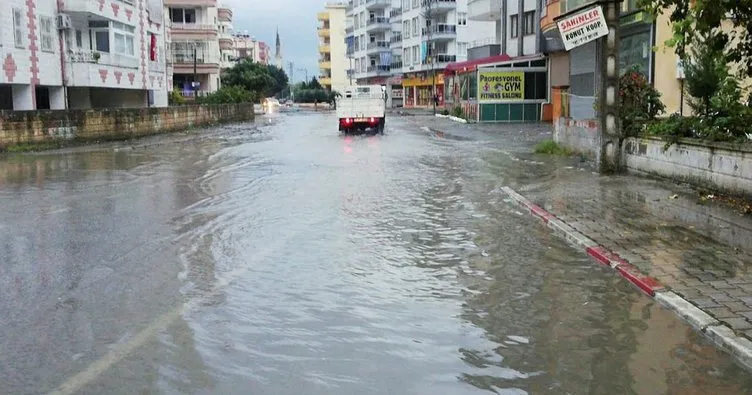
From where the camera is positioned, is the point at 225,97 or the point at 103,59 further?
the point at 225,97

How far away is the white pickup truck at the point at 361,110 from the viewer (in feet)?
121

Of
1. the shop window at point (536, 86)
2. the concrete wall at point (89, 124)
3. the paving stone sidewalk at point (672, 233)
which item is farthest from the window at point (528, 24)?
the paving stone sidewalk at point (672, 233)

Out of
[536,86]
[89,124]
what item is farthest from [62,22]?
[536,86]

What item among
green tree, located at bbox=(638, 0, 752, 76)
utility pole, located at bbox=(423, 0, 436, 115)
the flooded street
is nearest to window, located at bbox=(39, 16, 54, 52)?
the flooded street

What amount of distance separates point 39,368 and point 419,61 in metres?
83.0

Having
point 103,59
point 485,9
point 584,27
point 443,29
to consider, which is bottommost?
point 584,27

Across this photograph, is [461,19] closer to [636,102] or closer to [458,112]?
[458,112]

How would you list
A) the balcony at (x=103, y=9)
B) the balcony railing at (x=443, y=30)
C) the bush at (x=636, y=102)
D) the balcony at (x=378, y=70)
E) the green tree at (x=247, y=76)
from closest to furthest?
the bush at (x=636, y=102)
the balcony at (x=103, y=9)
the balcony railing at (x=443, y=30)
the green tree at (x=247, y=76)
the balcony at (x=378, y=70)

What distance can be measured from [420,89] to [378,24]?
1688cm

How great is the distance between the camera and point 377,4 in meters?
102

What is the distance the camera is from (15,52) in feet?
94.8

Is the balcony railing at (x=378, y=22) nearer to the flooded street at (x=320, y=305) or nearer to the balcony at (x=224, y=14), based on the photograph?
the balcony at (x=224, y=14)

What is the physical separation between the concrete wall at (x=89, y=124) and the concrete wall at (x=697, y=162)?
20.8m

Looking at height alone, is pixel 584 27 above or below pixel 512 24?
below
